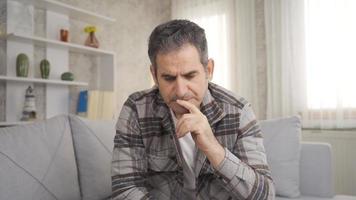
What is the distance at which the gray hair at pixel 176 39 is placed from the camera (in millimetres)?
932

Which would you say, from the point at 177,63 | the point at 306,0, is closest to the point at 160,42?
the point at 177,63

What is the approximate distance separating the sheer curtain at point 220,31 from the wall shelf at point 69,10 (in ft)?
3.72

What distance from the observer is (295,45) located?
2832mm

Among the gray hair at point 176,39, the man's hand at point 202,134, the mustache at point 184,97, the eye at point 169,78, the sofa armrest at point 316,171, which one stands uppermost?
the gray hair at point 176,39

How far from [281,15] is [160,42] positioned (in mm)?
2330

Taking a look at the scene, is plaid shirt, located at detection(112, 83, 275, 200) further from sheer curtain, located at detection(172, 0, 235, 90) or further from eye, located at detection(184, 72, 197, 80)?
sheer curtain, located at detection(172, 0, 235, 90)

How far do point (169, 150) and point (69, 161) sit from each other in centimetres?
52

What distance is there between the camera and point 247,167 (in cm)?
90

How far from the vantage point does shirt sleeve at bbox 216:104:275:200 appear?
0.88 m

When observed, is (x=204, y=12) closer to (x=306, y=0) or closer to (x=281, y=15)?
(x=281, y=15)

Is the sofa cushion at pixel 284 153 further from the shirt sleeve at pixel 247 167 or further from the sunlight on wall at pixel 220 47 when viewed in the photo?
the sunlight on wall at pixel 220 47

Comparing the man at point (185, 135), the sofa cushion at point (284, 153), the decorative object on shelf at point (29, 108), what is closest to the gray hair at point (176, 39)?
the man at point (185, 135)

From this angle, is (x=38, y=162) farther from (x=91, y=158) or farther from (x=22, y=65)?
(x=22, y=65)

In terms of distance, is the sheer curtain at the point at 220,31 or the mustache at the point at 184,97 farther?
the sheer curtain at the point at 220,31
